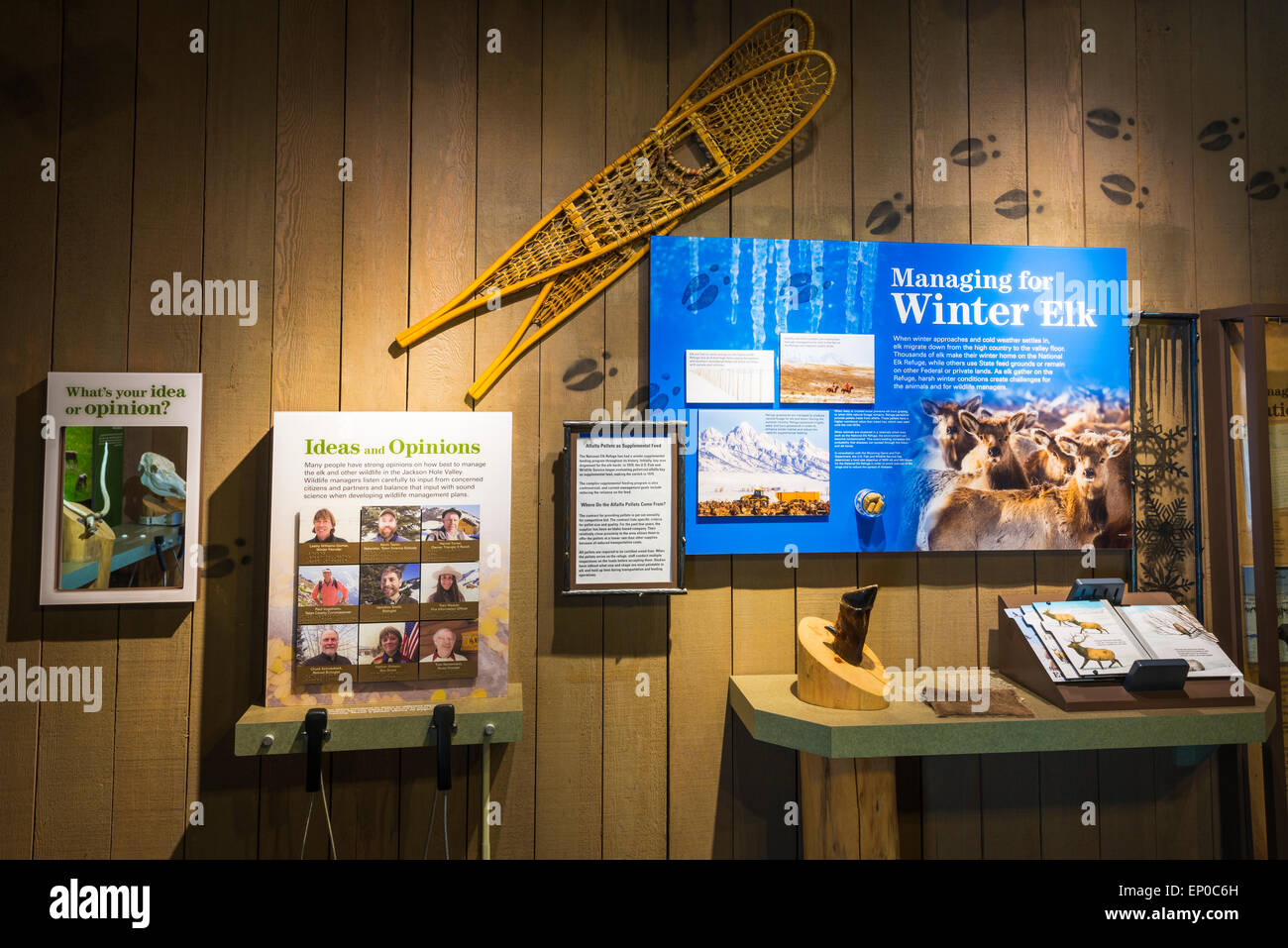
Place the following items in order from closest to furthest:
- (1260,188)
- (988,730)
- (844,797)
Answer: (988,730) < (844,797) < (1260,188)

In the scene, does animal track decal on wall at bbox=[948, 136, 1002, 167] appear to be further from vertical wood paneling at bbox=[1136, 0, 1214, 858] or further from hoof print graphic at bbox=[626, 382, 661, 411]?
hoof print graphic at bbox=[626, 382, 661, 411]

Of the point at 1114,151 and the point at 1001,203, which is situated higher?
the point at 1114,151

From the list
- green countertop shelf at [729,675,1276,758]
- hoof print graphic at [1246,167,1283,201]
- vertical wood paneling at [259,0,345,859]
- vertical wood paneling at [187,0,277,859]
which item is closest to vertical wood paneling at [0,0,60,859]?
vertical wood paneling at [187,0,277,859]

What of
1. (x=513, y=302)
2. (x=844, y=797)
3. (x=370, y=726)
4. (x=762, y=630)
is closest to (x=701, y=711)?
(x=762, y=630)

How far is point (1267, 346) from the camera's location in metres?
1.81

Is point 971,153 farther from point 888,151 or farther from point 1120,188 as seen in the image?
point 1120,188

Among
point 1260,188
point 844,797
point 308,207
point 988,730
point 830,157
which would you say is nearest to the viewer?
point 988,730

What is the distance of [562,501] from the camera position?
1765mm

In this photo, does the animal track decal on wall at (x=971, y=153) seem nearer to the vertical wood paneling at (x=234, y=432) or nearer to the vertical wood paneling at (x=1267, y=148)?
the vertical wood paneling at (x=1267, y=148)

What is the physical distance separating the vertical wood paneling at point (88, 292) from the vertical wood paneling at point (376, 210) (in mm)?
545

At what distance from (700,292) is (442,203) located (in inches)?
28.3

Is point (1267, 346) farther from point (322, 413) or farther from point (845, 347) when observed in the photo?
point (322, 413)

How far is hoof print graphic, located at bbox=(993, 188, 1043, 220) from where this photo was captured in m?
1.89

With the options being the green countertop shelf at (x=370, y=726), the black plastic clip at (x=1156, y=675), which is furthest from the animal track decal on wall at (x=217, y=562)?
the black plastic clip at (x=1156, y=675)
